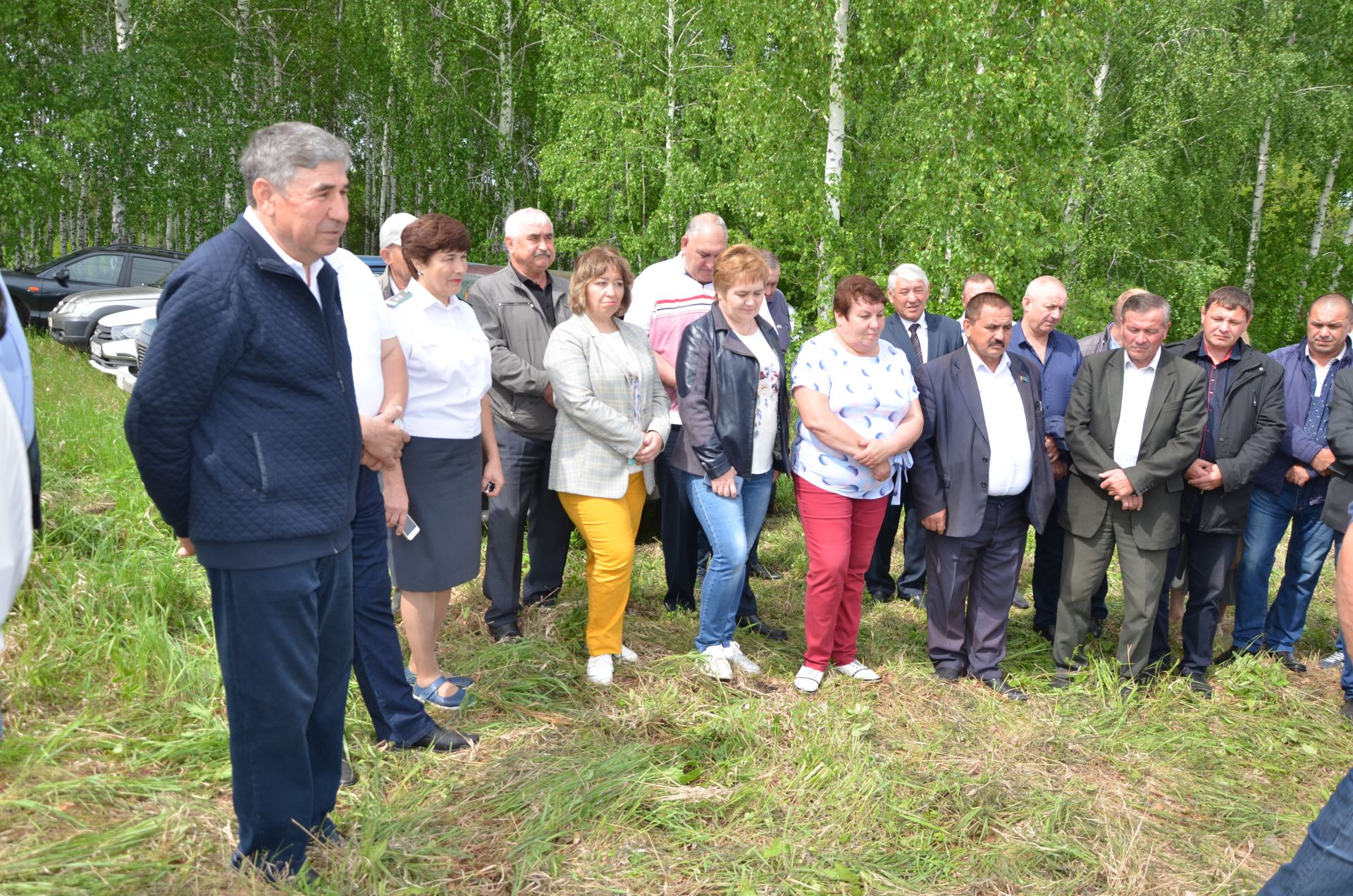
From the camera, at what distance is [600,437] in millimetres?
4387

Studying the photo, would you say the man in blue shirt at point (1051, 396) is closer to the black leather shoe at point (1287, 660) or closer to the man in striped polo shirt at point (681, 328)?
the black leather shoe at point (1287, 660)

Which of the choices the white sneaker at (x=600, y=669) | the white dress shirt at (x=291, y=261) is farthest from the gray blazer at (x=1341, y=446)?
the white dress shirt at (x=291, y=261)

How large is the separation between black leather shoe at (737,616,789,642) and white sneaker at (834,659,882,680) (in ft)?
1.70

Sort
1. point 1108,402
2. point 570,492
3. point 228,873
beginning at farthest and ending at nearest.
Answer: point 1108,402, point 570,492, point 228,873

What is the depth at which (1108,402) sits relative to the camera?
474 cm

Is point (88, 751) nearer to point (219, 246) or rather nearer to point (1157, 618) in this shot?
point (219, 246)

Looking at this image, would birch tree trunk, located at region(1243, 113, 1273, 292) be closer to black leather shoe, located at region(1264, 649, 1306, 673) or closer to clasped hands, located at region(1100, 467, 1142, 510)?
black leather shoe, located at region(1264, 649, 1306, 673)

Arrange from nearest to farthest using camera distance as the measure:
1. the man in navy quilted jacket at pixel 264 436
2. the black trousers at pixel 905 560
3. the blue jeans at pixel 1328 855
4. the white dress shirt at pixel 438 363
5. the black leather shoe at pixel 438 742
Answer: the blue jeans at pixel 1328 855 → the man in navy quilted jacket at pixel 264 436 → the black leather shoe at pixel 438 742 → the white dress shirt at pixel 438 363 → the black trousers at pixel 905 560

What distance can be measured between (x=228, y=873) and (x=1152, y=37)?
53.7 feet

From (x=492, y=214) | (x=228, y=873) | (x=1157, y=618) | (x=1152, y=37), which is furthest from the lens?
(x=492, y=214)

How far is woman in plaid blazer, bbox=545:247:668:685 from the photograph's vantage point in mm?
4375

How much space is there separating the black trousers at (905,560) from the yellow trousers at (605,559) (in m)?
2.12

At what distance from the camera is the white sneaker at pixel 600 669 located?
438 cm

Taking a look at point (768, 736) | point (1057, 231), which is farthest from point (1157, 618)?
point (1057, 231)
